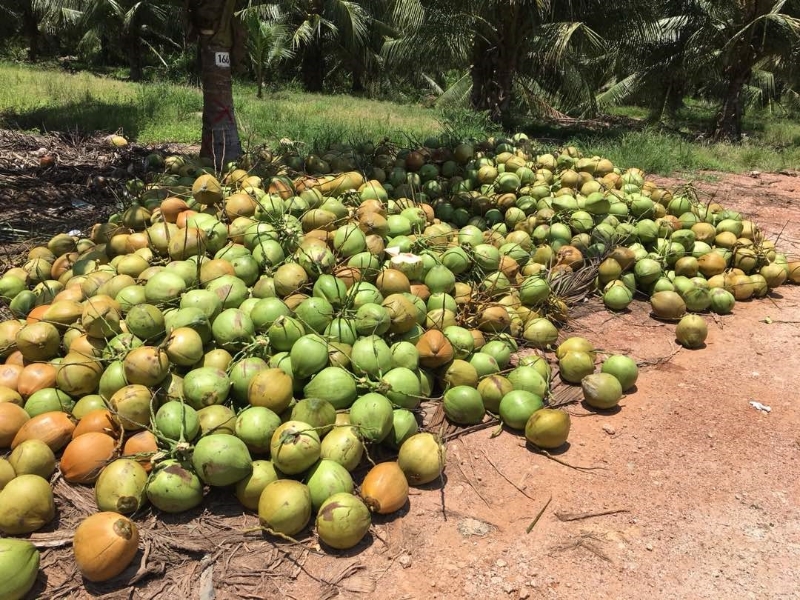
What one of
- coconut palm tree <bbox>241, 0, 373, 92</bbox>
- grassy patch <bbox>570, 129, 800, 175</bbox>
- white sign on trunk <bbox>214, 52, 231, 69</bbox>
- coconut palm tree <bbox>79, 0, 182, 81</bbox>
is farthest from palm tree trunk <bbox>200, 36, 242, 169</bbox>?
coconut palm tree <bbox>79, 0, 182, 81</bbox>

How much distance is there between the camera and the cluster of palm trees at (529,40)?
12.1 metres

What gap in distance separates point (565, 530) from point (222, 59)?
5.16m

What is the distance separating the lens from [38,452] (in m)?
2.32

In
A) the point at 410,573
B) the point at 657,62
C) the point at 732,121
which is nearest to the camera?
the point at 410,573

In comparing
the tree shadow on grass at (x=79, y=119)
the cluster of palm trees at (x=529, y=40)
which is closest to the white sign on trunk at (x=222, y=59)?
the cluster of palm trees at (x=529, y=40)

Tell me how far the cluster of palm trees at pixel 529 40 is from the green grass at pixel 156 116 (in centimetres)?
203

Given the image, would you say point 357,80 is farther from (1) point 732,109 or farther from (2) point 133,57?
(1) point 732,109

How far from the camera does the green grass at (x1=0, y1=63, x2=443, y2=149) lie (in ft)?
31.8

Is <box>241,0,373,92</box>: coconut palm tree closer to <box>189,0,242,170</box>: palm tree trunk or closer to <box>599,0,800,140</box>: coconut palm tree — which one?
<box>599,0,800,140</box>: coconut palm tree

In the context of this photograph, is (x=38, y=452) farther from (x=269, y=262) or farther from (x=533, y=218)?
(x=533, y=218)

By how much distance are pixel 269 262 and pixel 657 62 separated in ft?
53.6

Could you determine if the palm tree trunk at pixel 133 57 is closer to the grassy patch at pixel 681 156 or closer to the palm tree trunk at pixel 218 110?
the grassy patch at pixel 681 156

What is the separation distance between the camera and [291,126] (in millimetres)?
10641

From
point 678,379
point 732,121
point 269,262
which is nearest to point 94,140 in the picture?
point 269,262
